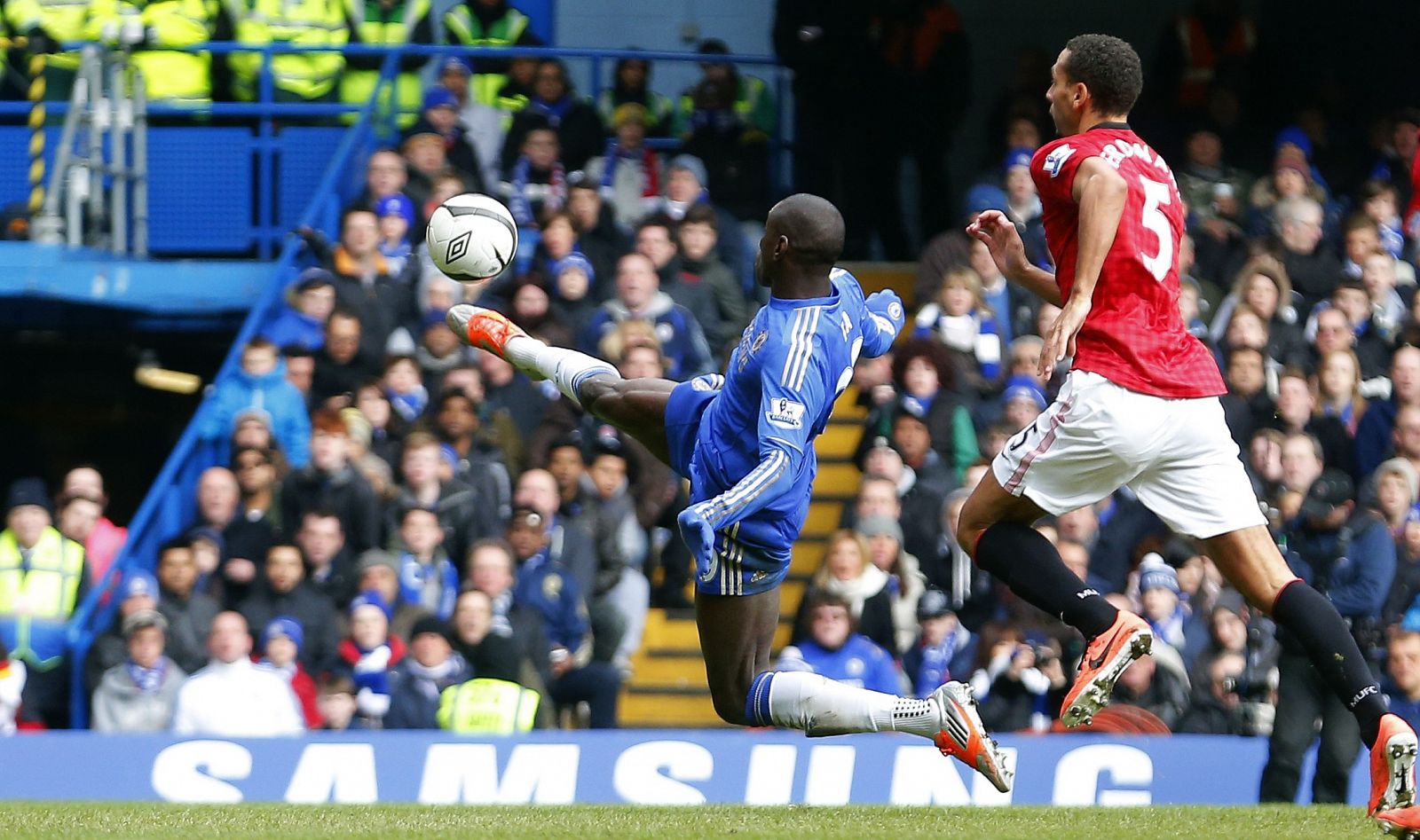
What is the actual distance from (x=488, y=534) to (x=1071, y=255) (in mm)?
5109

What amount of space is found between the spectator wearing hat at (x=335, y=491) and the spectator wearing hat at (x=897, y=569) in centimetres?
243

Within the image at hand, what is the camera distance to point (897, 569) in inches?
418

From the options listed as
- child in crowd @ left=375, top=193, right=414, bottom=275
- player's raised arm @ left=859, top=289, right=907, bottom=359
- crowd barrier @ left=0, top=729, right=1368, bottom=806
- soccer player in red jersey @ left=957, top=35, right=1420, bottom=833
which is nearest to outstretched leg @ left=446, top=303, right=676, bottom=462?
player's raised arm @ left=859, top=289, right=907, bottom=359

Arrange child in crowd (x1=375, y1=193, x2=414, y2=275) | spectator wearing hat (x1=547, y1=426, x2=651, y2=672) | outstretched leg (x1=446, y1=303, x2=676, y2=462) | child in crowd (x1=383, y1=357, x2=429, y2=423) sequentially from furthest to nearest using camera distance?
child in crowd (x1=375, y1=193, x2=414, y2=275) < child in crowd (x1=383, y1=357, x2=429, y2=423) < spectator wearing hat (x1=547, y1=426, x2=651, y2=672) < outstretched leg (x1=446, y1=303, x2=676, y2=462)

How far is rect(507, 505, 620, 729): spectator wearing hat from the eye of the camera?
10164 millimetres

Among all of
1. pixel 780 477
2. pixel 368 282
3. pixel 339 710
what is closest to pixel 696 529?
pixel 780 477

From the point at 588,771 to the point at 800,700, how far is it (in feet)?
9.42

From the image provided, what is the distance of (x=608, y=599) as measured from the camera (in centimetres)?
1062

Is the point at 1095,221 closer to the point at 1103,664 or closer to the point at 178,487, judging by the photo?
the point at 1103,664

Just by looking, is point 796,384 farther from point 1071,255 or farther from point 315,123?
point 315,123

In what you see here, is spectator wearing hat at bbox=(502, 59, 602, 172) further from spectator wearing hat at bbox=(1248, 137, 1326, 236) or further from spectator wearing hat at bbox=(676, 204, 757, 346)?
spectator wearing hat at bbox=(1248, 137, 1326, 236)

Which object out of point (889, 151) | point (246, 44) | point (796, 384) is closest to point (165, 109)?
point (246, 44)

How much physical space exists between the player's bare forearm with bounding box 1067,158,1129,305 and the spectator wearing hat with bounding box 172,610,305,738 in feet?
17.0

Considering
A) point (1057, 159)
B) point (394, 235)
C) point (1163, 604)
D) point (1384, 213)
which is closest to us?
point (1057, 159)
